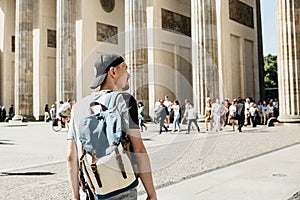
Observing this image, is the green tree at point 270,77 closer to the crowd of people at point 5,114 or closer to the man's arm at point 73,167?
the crowd of people at point 5,114

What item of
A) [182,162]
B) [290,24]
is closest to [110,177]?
[182,162]

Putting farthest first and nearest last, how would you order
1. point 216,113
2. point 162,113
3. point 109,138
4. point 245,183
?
point 216,113 → point 162,113 → point 245,183 → point 109,138

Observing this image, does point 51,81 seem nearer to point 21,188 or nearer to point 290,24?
point 290,24

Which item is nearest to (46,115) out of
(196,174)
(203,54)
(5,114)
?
(5,114)

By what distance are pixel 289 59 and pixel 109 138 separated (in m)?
16.6

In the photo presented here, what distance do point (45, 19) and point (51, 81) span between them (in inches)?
213

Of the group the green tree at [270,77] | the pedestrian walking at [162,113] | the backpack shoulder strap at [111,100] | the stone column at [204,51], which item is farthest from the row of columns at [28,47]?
the green tree at [270,77]

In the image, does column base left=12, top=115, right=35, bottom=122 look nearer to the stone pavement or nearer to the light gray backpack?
the stone pavement

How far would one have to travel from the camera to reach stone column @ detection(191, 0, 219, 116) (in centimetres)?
1903

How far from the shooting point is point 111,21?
94.0 feet

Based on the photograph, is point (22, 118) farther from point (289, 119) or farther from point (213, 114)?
point (289, 119)

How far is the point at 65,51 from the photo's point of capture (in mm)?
26000

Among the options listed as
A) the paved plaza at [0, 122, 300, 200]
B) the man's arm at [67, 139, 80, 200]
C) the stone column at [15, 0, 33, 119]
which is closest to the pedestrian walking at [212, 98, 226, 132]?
the paved plaza at [0, 122, 300, 200]

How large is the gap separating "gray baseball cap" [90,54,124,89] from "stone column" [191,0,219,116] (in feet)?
56.5
